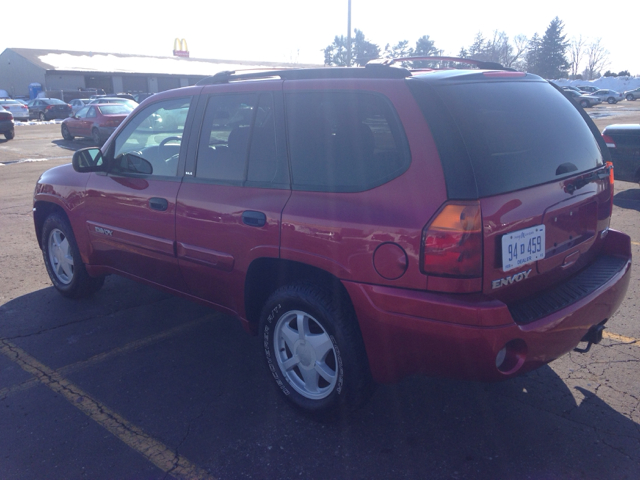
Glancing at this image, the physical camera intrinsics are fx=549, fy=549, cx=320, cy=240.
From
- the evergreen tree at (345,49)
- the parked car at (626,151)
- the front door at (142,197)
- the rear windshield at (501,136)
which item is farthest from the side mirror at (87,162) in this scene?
the evergreen tree at (345,49)

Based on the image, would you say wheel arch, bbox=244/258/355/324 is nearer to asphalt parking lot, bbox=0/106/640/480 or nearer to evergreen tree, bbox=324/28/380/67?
asphalt parking lot, bbox=0/106/640/480

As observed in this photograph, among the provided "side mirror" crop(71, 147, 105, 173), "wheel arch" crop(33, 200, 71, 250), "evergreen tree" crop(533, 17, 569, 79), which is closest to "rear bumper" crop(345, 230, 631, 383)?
"side mirror" crop(71, 147, 105, 173)

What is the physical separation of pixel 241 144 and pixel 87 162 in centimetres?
169

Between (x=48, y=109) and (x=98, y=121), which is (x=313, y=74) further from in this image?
(x=48, y=109)

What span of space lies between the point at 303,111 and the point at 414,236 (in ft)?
3.71

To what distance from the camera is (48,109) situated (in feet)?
125

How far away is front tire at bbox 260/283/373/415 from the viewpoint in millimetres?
2893

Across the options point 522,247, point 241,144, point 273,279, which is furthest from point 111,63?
point 522,247

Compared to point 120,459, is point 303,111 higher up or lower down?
higher up

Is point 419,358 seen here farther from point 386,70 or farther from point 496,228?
point 386,70

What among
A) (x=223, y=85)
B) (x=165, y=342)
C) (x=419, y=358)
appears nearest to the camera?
(x=419, y=358)

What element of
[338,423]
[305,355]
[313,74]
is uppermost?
[313,74]

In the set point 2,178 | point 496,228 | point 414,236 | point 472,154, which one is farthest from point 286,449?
point 2,178

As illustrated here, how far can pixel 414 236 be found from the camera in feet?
8.36
